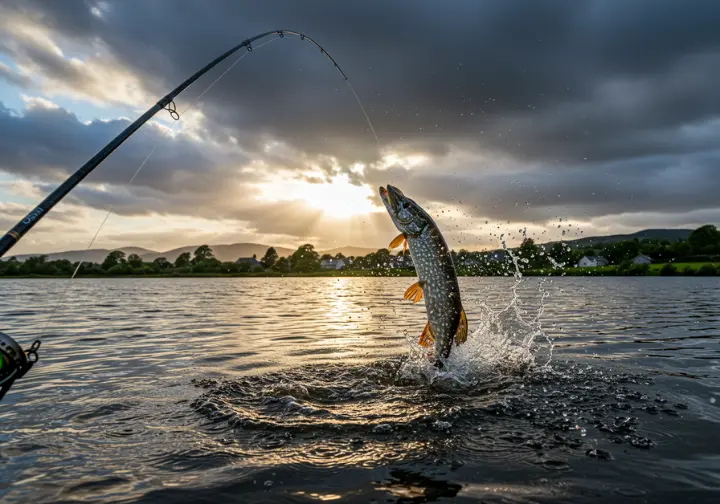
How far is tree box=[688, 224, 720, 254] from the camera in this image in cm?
11019

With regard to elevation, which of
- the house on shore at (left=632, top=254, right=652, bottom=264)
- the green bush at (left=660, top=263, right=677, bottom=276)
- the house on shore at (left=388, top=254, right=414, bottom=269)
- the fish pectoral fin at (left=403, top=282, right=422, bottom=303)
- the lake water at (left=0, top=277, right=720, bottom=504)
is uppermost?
the house on shore at (left=632, top=254, right=652, bottom=264)

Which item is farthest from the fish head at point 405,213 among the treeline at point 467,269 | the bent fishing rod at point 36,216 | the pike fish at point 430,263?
the treeline at point 467,269

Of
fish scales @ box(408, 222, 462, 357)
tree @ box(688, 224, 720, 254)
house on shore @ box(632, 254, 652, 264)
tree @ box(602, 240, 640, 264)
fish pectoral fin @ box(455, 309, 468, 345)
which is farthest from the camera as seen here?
tree @ box(602, 240, 640, 264)

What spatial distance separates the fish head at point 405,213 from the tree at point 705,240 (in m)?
128

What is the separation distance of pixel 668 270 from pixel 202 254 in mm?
154393

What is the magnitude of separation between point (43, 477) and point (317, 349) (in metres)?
8.90

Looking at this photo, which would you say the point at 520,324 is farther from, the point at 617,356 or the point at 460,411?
the point at 460,411

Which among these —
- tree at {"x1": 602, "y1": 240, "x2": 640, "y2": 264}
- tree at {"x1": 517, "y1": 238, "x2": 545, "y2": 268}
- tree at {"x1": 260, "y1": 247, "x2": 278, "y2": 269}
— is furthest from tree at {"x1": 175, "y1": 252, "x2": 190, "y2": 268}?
tree at {"x1": 602, "y1": 240, "x2": 640, "y2": 264}

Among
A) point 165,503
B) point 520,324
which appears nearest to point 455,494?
point 165,503

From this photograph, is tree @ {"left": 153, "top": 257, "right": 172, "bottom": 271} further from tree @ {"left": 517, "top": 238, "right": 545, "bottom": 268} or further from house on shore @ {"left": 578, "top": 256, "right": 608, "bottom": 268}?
house on shore @ {"left": 578, "top": 256, "right": 608, "bottom": 268}

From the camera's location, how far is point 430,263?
321 inches

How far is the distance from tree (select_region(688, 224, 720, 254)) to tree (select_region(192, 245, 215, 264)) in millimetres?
151462

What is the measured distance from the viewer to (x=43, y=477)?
508 cm

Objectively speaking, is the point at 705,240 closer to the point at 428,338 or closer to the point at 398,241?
the point at 428,338
